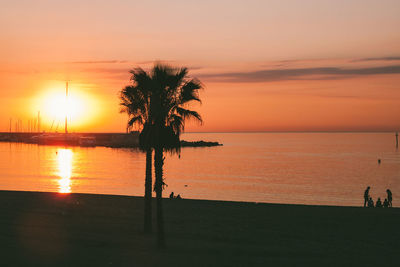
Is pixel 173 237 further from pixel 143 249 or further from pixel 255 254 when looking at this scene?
pixel 255 254

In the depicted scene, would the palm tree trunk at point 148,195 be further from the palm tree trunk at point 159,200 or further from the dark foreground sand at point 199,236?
the palm tree trunk at point 159,200

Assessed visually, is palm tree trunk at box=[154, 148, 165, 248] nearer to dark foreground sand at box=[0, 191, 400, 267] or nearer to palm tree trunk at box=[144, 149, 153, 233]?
dark foreground sand at box=[0, 191, 400, 267]

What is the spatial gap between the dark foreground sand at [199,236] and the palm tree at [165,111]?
2417mm

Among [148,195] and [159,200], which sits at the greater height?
[159,200]

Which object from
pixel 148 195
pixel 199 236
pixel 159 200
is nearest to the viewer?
pixel 159 200

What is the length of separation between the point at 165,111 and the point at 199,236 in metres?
6.89

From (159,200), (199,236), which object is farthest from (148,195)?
(199,236)

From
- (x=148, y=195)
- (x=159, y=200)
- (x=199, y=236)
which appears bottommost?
(x=199, y=236)

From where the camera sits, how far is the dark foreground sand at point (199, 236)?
1803cm

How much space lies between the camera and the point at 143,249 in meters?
19.3

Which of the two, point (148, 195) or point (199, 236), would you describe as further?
point (199, 236)

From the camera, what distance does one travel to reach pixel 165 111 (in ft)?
64.7

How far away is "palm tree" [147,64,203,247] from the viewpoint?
1948cm

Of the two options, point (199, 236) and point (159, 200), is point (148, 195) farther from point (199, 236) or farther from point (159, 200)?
point (199, 236)
